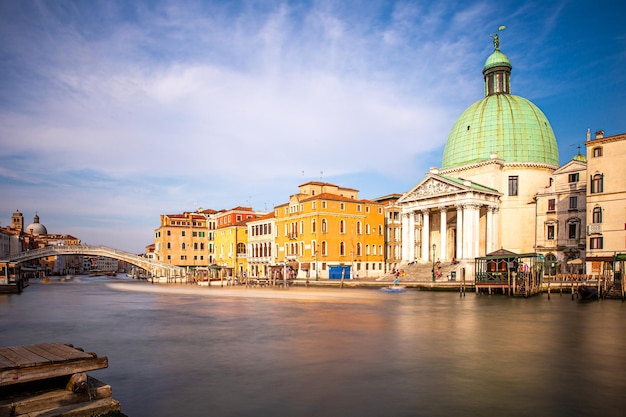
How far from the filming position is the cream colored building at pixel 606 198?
37281 millimetres

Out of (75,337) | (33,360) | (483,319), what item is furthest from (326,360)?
(483,319)

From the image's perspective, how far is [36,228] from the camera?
158m

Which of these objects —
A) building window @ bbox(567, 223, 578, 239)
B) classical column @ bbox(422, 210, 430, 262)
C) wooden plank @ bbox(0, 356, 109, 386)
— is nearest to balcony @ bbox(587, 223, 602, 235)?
building window @ bbox(567, 223, 578, 239)

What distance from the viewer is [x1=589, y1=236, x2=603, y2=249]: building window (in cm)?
3862

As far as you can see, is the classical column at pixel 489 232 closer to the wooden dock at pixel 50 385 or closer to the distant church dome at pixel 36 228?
the wooden dock at pixel 50 385

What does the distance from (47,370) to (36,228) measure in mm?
174053

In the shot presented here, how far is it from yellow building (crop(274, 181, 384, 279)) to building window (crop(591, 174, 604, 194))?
2658 centimetres

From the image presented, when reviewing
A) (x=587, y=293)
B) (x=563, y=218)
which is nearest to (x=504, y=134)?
(x=563, y=218)

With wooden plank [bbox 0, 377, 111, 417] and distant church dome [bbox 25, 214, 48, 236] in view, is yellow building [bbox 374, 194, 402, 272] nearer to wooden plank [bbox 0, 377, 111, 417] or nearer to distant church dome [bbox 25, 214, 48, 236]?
wooden plank [bbox 0, 377, 111, 417]

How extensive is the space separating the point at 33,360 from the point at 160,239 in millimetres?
80964

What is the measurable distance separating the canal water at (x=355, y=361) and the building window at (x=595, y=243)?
55.3 feet

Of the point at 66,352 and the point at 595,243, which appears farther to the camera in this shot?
the point at 595,243

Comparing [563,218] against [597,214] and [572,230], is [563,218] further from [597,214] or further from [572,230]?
[597,214]

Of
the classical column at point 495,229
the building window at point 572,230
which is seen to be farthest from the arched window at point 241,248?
the building window at point 572,230
